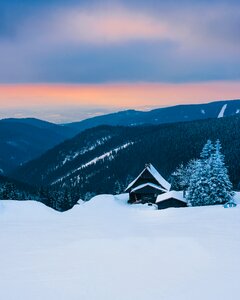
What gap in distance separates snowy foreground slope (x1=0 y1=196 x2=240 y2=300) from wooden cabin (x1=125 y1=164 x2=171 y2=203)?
1102 inches

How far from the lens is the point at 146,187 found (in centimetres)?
4638

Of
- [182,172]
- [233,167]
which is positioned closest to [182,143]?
[233,167]

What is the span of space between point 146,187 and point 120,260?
3508 cm

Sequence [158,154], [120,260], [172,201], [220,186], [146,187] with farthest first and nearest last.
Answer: [158,154], [146,187], [172,201], [220,186], [120,260]

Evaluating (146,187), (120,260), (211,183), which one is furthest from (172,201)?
(120,260)

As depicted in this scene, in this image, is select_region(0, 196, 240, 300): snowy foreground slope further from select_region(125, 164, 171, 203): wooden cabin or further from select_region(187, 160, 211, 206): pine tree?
select_region(125, 164, 171, 203): wooden cabin

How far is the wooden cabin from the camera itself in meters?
46.2

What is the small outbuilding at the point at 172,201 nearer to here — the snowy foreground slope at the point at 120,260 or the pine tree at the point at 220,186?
the pine tree at the point at 220,186

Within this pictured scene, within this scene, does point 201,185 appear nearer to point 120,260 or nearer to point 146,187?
point 146,187

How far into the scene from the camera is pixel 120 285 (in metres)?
9.59

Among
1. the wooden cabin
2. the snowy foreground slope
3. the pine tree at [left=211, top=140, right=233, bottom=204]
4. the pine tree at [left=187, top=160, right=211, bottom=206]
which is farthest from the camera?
the wooden cabin

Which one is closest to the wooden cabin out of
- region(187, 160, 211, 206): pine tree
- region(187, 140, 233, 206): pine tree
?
region(187, 160, 211, 206): pine tree

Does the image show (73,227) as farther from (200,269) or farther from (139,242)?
(200,269)

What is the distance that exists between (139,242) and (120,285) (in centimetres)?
393
